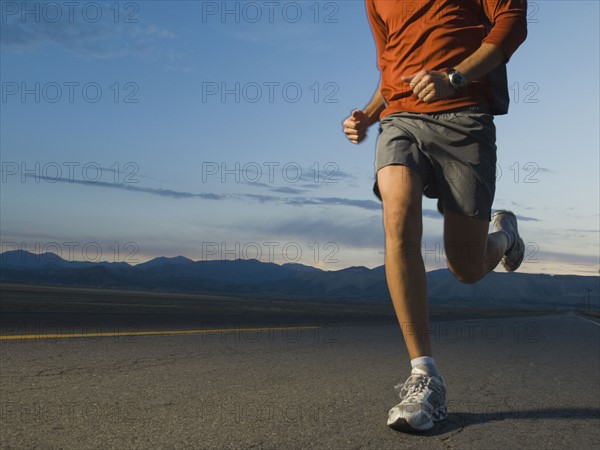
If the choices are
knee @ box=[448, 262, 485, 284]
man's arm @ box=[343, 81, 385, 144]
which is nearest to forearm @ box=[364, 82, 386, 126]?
man's arm @ box=[343, 81, 385, 144]

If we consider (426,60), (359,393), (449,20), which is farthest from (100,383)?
(449,20)

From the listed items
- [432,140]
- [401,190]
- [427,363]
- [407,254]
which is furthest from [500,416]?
[432,140]

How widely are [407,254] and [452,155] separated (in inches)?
19.8

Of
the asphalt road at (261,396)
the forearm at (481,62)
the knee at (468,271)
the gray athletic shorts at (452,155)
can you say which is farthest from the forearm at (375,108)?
the asphalt road at (261,396)

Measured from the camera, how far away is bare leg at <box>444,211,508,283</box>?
2.73 m

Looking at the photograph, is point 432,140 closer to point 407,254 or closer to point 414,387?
point 407,254

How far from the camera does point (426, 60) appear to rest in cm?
282

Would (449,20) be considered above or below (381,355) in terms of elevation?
above

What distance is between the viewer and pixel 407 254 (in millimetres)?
2553

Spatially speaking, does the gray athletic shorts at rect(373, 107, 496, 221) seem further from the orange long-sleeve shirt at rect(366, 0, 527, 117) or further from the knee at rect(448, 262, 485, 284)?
the knee at rect(448, 262, 485, 284)

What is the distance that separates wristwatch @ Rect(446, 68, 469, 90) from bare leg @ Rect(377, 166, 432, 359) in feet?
1.41

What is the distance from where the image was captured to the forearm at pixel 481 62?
263 centimetres

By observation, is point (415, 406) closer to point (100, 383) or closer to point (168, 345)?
point (100, 383)

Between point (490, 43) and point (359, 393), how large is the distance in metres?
1.78
